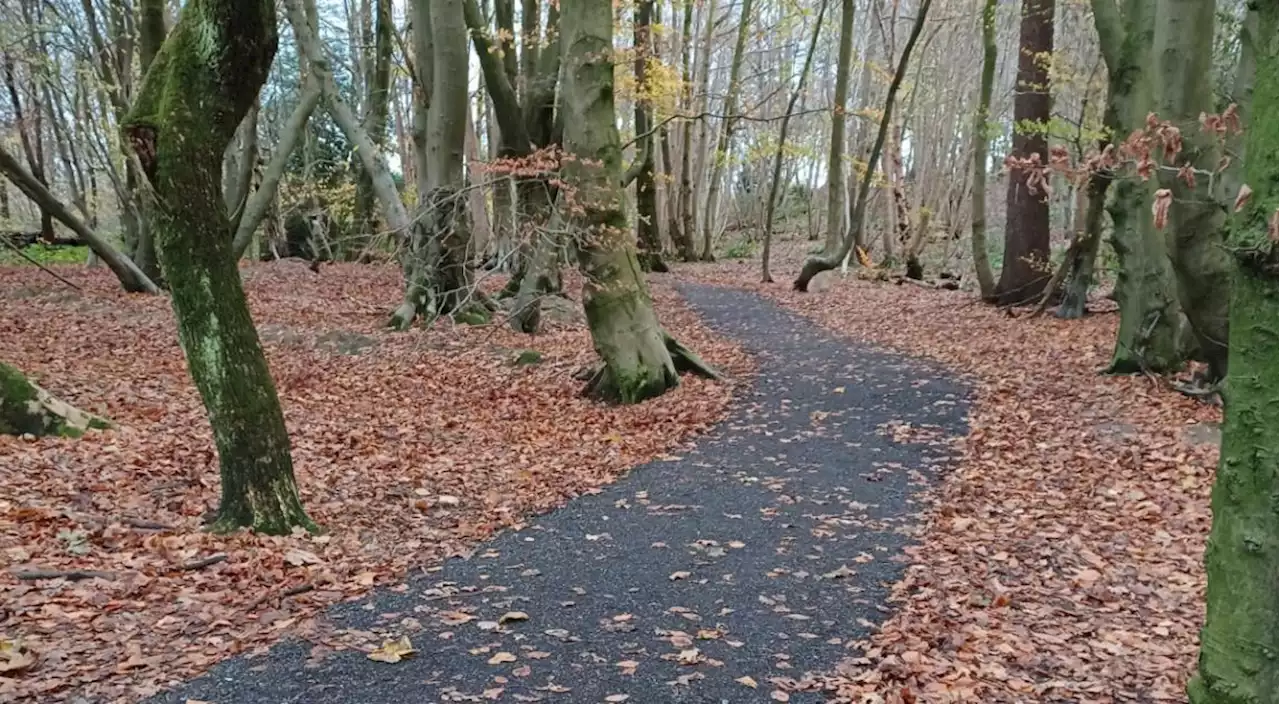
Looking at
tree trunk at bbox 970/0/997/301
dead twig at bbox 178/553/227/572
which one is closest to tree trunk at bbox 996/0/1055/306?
tree trunk at bbox 970/0/997/301

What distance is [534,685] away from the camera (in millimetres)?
3775

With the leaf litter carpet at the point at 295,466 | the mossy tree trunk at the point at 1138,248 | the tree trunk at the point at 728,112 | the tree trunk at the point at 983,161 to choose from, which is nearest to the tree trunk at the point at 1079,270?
the tree trunk at the point at 983,161

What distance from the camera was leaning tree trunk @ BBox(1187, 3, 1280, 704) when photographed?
2.22 metres

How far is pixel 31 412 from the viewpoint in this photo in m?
7.24

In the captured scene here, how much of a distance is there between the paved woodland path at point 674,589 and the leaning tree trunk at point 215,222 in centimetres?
138

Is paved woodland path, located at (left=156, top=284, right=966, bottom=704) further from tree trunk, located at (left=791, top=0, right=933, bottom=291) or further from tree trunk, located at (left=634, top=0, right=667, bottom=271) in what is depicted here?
tree trunk, located at (left=634, top=0, right=667, bottom=271)

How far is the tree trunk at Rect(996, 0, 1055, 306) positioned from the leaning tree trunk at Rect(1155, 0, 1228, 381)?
586cm

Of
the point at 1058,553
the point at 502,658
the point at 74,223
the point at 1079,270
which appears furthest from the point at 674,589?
the point at 74,223

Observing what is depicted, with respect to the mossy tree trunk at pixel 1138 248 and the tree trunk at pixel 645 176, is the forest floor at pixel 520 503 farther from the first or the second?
the tree trunk at pixel 645 176

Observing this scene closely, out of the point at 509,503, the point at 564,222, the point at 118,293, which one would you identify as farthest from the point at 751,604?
the point at 118,293

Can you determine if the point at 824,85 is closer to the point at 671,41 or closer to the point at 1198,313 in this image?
the point at 671,41

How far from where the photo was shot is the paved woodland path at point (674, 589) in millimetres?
3793

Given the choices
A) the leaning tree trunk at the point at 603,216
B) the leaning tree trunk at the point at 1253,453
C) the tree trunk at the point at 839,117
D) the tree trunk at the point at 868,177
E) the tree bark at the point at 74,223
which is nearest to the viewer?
the leaning tree trunk at the point at 1253,453

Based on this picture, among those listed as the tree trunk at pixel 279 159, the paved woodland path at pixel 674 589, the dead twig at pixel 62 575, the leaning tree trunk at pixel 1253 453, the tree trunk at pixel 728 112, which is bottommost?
the paved woodland path at pixel 674 589
